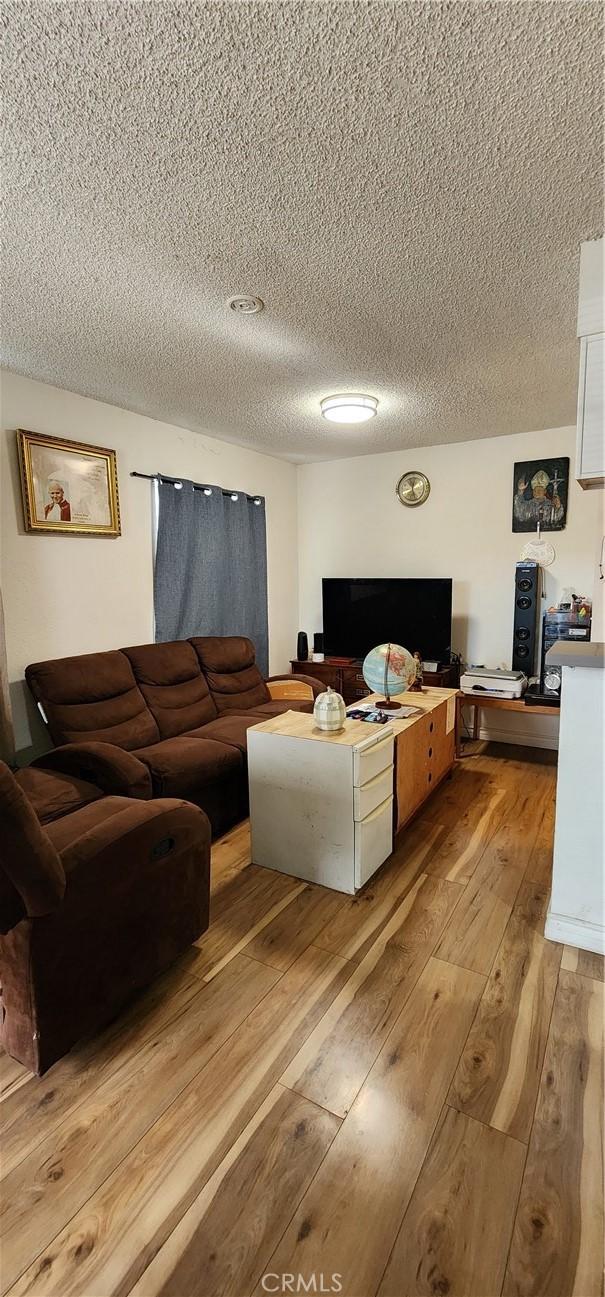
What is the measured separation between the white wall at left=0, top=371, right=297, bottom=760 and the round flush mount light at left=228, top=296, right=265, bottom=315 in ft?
4.59

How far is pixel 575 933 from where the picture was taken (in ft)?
6.23

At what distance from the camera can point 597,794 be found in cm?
186

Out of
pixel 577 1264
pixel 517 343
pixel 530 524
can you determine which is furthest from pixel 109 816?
pixel 530 524

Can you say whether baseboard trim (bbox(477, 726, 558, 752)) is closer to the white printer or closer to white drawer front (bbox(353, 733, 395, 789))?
the white printer

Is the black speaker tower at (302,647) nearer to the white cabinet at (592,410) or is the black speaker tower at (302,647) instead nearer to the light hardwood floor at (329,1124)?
the light hardwood floor at (329,1124)

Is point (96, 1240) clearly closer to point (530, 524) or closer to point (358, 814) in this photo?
point (358, 814)

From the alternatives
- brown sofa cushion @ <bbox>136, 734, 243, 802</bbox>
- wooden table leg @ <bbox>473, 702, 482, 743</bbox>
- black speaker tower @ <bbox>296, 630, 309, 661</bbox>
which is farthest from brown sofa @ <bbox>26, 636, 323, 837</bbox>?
wooden table leg @ <bbox>473, 702, 482, 743</bbox>

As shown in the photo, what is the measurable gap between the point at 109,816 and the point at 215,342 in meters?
→ 2.00

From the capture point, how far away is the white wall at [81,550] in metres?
2.73

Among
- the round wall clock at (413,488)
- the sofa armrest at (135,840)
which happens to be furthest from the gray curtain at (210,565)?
the sofa armrest at (135,840)

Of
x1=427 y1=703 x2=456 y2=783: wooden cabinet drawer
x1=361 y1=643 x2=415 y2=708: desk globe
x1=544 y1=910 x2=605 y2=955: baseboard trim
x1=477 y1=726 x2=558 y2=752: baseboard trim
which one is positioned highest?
x1=361 y1=643 x2=415 y2=708: desk globe

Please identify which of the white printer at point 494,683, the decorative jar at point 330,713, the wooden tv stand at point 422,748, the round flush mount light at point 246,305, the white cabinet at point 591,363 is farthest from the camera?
the white printer at point 494,683

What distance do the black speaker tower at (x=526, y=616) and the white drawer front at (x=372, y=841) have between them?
1973 millimetres

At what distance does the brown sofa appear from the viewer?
2.64 metres
